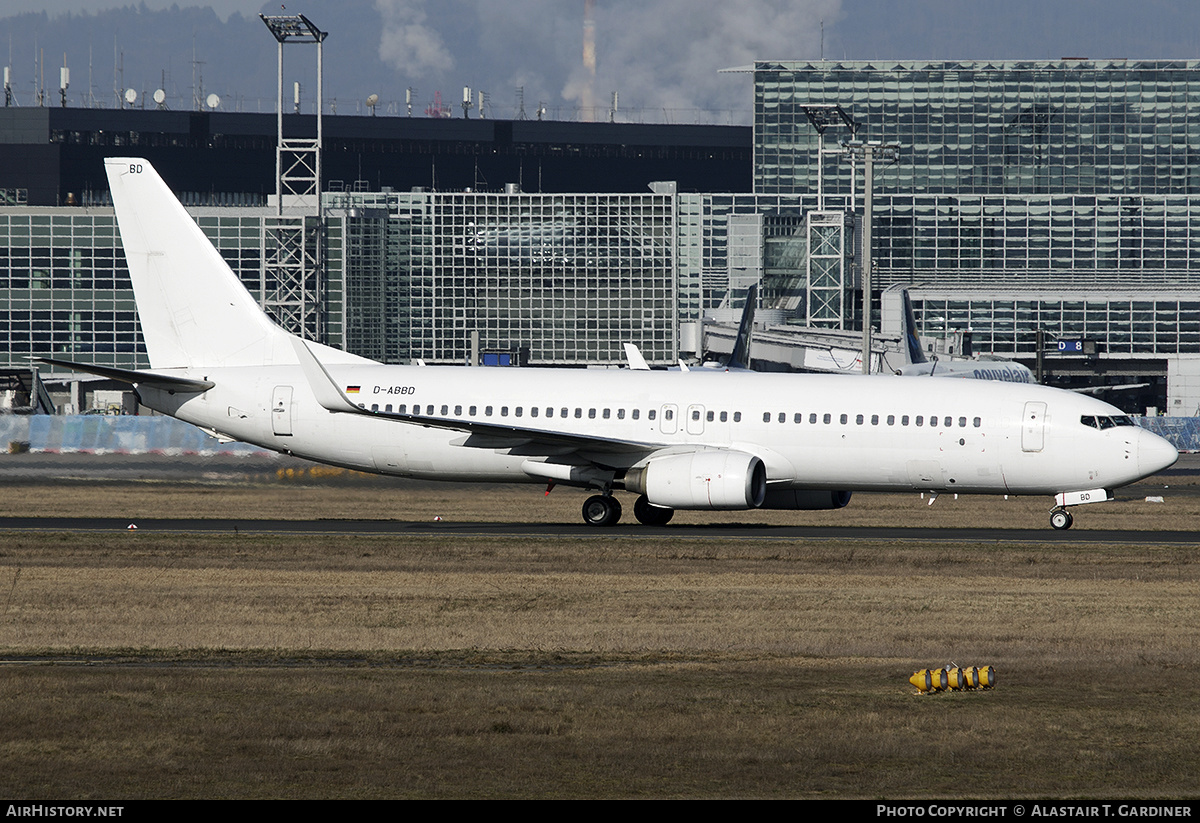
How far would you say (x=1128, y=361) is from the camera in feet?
491

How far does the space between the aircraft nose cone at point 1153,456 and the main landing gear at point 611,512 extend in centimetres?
1063

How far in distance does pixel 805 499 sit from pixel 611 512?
4836mm

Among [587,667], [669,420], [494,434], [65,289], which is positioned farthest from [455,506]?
[65,289]

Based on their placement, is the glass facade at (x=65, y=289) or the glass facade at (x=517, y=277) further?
the glass facade at (x=517, y=277)

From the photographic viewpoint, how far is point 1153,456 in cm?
3409

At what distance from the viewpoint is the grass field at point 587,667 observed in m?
12.0

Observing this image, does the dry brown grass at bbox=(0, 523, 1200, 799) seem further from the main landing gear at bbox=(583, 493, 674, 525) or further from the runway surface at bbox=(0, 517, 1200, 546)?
the main landing gear at bbox=(583, 493, 674, 525)

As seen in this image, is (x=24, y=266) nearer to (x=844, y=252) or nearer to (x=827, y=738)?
(x=844, y=252)

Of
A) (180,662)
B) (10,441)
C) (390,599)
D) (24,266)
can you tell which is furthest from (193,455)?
(24,266)

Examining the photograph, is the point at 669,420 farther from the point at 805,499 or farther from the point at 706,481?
the point at 805,499

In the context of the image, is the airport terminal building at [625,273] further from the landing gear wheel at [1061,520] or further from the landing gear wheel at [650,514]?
the landing gear wheel at [1061,520]

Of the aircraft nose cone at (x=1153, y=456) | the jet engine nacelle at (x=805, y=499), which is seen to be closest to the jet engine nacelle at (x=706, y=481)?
the jet engine nacelle at (x=805, y=499)

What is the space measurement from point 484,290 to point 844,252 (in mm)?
36365

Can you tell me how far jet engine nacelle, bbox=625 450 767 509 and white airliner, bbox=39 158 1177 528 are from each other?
43mm
